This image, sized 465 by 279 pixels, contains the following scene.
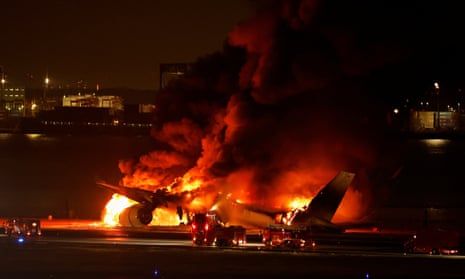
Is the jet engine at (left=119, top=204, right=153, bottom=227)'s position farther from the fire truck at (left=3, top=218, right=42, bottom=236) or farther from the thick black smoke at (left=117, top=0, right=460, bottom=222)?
the fire truck at (left=3, top=218, right=42, bottom=236)

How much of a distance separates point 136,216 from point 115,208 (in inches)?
159

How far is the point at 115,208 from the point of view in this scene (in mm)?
66188

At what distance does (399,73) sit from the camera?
6619cm

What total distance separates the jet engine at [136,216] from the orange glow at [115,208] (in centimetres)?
121

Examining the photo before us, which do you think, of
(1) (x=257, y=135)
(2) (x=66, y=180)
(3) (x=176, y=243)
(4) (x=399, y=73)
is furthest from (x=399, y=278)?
(2) (x=66, y=180)

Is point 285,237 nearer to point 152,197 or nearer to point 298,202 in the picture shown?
point 298,202

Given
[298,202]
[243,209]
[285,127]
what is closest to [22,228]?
[243,209]

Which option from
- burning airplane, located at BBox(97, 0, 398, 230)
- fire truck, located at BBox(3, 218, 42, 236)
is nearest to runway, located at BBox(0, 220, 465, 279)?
fire truck, located at BBox(3, 218, 42, 236)

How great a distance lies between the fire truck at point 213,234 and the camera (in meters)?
50.6

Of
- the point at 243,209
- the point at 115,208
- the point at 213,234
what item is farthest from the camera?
the point at 115,208

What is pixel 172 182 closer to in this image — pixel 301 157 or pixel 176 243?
pixel 301 157

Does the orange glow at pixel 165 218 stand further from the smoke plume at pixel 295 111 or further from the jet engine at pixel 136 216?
the smoke plume at pixel 295 111

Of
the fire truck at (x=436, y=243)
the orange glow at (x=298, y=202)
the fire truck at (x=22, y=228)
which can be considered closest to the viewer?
the fire truck at (x=436, y=243)

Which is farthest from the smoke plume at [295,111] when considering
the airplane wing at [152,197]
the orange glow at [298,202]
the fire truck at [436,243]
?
the fire truck at [436,243]
